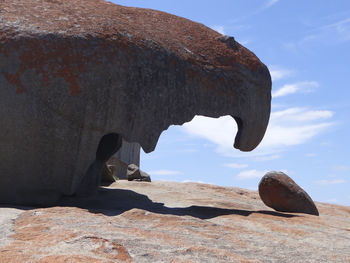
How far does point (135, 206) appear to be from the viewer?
275 inches

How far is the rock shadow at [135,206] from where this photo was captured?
21.2 feet

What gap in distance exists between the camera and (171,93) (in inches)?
265

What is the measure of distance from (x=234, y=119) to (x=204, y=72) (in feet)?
3.92

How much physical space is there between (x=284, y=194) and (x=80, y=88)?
13.8ft

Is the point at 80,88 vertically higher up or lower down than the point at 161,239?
higher up

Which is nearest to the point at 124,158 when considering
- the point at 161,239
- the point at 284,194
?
the point at 284,194

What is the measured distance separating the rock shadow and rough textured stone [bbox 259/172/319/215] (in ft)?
2.76

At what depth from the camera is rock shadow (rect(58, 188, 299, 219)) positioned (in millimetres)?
6453

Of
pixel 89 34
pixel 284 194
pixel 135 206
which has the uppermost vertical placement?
pixel 89 34

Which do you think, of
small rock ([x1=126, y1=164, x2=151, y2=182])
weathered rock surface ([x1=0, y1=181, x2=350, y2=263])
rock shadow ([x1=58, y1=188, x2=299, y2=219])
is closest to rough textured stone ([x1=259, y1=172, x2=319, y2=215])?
rock shadow ([x1=58, y1=188, x2=299, y2=219])

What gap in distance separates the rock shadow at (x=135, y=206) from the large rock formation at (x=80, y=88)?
1.51ft

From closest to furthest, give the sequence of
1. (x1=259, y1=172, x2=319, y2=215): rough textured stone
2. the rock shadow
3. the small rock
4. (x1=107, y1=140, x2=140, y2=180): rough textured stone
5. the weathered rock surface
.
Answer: the weathered rock surface < the rock shadow < (x1=259, y1=172, x2=319, y2=215): rough textured stone < the small rock < (x1=107, y1=140, x2=140, y2=180): rough textured stone

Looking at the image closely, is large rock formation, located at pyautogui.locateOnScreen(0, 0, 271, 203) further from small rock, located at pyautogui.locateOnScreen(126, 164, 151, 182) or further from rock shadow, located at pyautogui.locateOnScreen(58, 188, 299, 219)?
small rock, located at pyautogui.locateOnScreen(126, 164, 151, 182)

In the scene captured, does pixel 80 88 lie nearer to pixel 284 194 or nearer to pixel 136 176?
pixel 284 194
